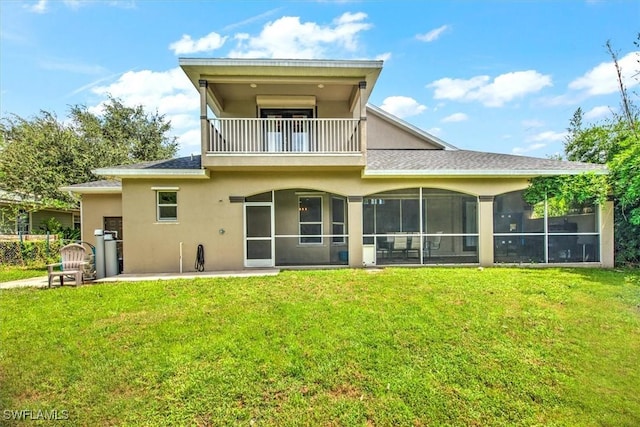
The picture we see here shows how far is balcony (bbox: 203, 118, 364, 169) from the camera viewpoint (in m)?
10.1

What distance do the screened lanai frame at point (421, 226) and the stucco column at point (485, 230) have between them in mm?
221

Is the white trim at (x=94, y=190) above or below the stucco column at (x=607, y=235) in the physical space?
above

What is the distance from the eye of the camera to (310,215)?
43.9 ft

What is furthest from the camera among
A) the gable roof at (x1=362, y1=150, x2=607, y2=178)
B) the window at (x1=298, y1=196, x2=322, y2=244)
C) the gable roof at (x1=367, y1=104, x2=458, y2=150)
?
the gable roof at (x1=367, y1=104, x2=458, y2=150)

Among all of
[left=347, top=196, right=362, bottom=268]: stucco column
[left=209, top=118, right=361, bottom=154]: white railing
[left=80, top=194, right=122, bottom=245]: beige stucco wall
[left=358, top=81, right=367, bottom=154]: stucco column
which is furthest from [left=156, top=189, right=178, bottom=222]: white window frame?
[left=358, top=81, right=367, bottom=154]: stucco column

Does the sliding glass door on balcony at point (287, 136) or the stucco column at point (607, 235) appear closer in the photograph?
the sliding glass door on balcony at point (287, 136)

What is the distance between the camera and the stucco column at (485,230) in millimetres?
11258

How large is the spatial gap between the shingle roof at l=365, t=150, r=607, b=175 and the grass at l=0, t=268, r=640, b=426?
4.51 metres

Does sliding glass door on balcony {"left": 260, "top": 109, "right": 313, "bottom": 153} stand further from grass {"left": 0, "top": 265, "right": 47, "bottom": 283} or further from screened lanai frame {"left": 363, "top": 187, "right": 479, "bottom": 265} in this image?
grass {"left": 0, "top": 265, "right": 47, "bottom": 283}

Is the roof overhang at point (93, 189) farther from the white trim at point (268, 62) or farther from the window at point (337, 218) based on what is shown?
the window at point (337, 218)

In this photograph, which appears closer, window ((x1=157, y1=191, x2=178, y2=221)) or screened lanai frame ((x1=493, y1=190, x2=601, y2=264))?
window ((x1=157, y1=191, x2=178, y2=221))

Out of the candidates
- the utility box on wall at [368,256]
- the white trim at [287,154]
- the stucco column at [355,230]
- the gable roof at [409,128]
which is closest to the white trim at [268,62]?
the white trim at [287,154]

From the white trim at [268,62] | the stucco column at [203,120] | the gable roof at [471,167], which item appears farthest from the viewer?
the gable roof at [471,167]

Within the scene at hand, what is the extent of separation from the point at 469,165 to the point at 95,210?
1446cm
